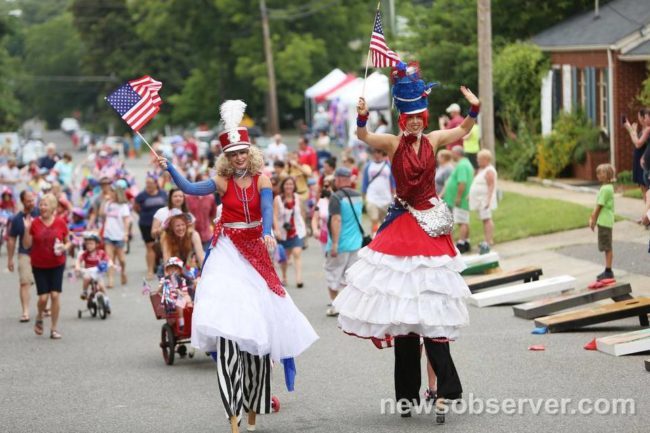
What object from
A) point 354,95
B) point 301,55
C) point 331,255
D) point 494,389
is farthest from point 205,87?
point 494,389

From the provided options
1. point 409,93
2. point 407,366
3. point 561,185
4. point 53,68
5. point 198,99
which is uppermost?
point 53,68

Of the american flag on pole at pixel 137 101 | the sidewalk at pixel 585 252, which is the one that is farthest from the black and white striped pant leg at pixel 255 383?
the sidewalk at pixel 585 252

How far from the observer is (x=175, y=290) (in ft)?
42.4

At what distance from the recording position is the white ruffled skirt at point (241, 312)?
9258 millimetres

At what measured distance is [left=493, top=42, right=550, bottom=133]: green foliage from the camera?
103ft

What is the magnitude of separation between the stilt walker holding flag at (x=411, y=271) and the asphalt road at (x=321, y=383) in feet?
1.69

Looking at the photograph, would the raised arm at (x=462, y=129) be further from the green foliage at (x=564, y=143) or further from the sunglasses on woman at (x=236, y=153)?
the green foliage at (x=564, y=143)

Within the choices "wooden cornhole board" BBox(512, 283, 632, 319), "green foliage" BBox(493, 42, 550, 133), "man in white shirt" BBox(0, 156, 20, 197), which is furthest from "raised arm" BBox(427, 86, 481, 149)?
"green foliage" BBox(493, 42, 550, 133)

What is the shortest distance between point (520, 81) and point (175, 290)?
20.6m

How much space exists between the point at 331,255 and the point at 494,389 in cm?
548

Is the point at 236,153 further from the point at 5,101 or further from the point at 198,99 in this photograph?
the point at 198,99

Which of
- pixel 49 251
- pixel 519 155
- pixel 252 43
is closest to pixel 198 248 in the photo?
pixel 49 251

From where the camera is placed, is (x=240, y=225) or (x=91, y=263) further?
(x=91, y=263)

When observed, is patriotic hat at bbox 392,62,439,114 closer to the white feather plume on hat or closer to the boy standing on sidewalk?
the white feather plume on hat
